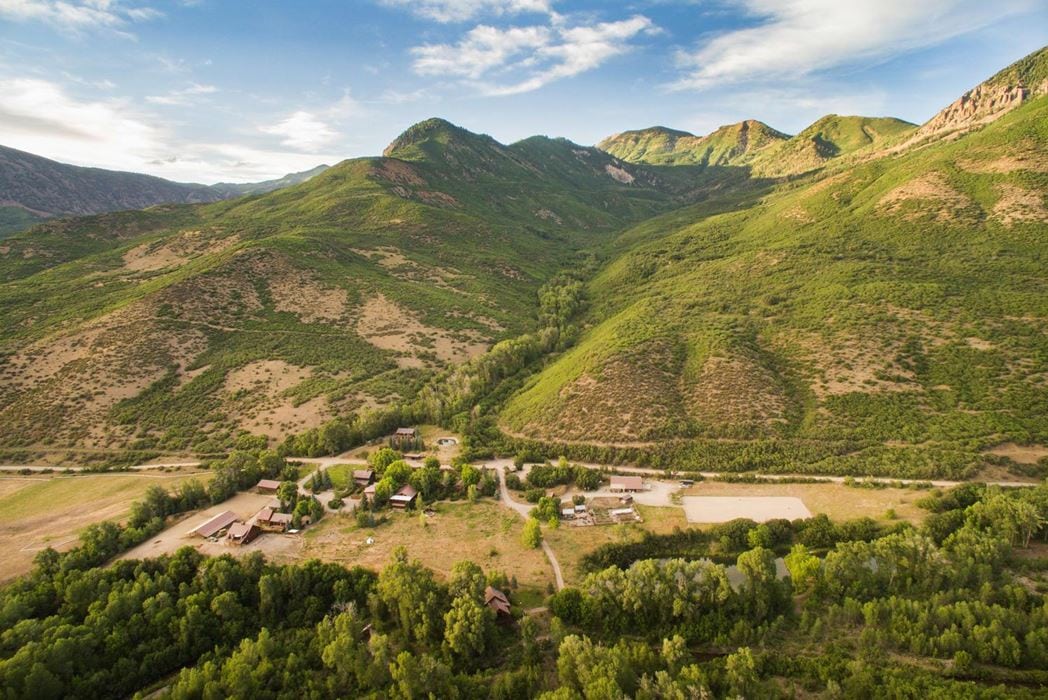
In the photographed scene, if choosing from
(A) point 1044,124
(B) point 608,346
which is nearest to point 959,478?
(B) point 608,346

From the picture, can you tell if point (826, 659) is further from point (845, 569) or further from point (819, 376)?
point (819, 376)

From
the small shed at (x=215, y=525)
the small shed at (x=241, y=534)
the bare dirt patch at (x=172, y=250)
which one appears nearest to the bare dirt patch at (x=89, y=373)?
the small shed at (x=215, y=525)

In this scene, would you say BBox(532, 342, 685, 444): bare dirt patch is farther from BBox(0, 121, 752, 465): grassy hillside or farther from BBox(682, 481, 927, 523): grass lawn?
BBox(0, 121, 752, 465): grassy hillside

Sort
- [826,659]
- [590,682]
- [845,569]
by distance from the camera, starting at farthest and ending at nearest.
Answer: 1. [845,569]
2. [826,659]
3. [590,682]

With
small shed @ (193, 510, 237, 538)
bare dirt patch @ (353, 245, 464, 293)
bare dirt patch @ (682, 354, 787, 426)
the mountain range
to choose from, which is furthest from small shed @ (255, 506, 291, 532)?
bare dirt patch @ (353, 245, 464, 293)

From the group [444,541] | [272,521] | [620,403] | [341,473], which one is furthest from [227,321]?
[620,403]

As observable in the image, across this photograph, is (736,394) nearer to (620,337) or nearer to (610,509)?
(620,337)
